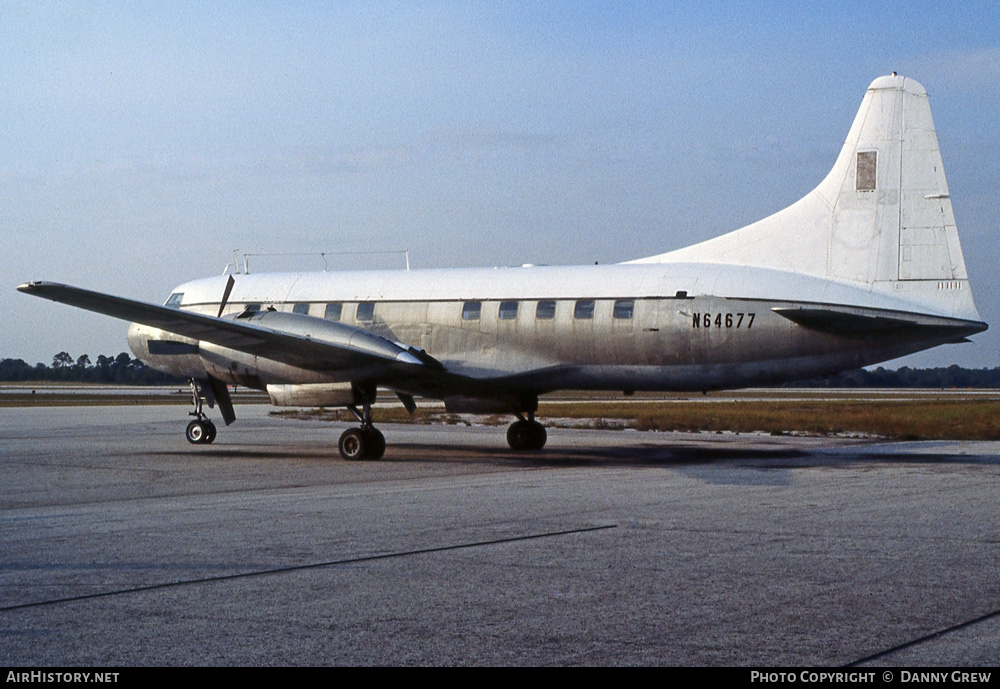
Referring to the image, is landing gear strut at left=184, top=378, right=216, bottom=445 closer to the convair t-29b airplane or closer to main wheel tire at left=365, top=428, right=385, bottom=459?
the convair t-29b airplane

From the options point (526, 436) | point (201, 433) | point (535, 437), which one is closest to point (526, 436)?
point (526, 436)

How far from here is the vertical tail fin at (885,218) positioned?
18.8 metres

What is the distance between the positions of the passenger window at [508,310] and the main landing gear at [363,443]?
3.33 meters

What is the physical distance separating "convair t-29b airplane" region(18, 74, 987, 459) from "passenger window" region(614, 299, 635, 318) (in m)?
0.03

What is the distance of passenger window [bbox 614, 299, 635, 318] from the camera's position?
20516 millimetres

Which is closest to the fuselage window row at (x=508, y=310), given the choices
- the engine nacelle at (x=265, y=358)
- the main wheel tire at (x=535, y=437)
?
the engine nacelle at (x=265, y=358)

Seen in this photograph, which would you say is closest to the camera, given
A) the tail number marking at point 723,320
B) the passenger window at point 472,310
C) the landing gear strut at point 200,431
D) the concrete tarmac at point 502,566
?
the concrete tarmac at point 502,566

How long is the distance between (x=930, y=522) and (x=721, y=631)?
605 cm

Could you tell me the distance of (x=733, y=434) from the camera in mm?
32344

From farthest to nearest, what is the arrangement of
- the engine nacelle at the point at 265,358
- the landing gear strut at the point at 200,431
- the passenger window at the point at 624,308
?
1. the landing gear strut at the point at 200,431
2. the engine nacelle at the point at 265,358
3. the passenger window at the point at 624,308

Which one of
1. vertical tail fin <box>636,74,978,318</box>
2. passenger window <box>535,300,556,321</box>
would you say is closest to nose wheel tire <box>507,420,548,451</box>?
passenger window <box>535,300,556,321</box>

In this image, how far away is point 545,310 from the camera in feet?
70.7

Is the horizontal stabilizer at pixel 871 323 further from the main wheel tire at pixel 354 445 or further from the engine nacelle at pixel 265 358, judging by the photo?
the main wheel tire at pixel 354 445

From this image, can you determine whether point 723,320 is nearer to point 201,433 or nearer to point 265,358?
point 265,358
